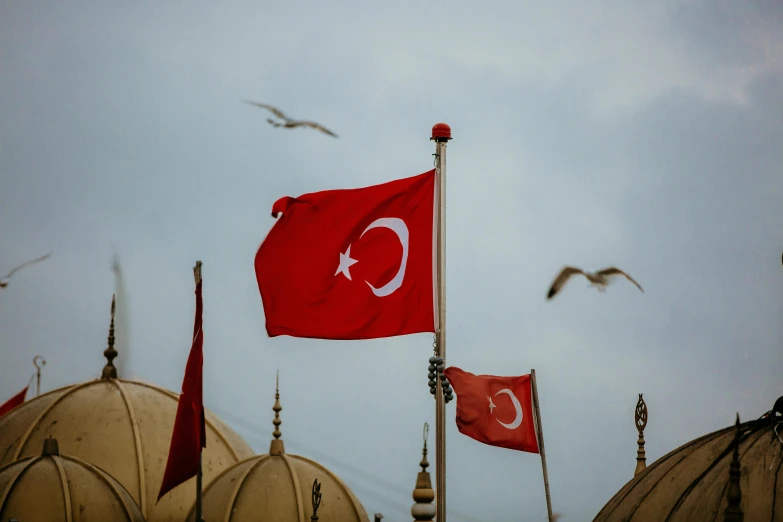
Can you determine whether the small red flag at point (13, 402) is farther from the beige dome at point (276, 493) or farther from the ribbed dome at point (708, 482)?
the ribbed dome at point (708, 482)

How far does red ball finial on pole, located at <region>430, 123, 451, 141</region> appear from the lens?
29734mm

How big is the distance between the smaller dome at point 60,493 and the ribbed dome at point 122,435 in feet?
12.0

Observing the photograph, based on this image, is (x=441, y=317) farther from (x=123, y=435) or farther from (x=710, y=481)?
(x=123, y=435)

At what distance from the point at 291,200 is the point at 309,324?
2.13 metres

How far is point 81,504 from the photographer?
3647 cm

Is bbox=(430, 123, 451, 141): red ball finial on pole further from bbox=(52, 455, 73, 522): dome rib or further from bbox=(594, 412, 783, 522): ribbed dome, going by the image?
bbox=(52, 455, 73, 522): dome rib

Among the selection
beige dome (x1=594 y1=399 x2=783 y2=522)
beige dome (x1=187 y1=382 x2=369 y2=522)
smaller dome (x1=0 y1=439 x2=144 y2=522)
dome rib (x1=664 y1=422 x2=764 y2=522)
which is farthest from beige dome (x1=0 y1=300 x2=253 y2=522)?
dome rib (x1=664 y1=422 x2=764 y2=522)

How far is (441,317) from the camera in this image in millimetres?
28875

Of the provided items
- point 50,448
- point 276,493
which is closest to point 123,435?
point 50,448

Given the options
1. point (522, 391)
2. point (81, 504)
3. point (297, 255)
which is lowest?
point (81, 504)

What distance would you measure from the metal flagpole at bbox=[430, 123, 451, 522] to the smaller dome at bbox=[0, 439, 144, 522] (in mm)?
9611

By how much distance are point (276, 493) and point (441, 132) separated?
1185cm

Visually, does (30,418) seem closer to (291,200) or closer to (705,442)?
(291,200)

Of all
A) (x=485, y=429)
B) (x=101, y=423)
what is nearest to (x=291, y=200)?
(x=485, y=429)
